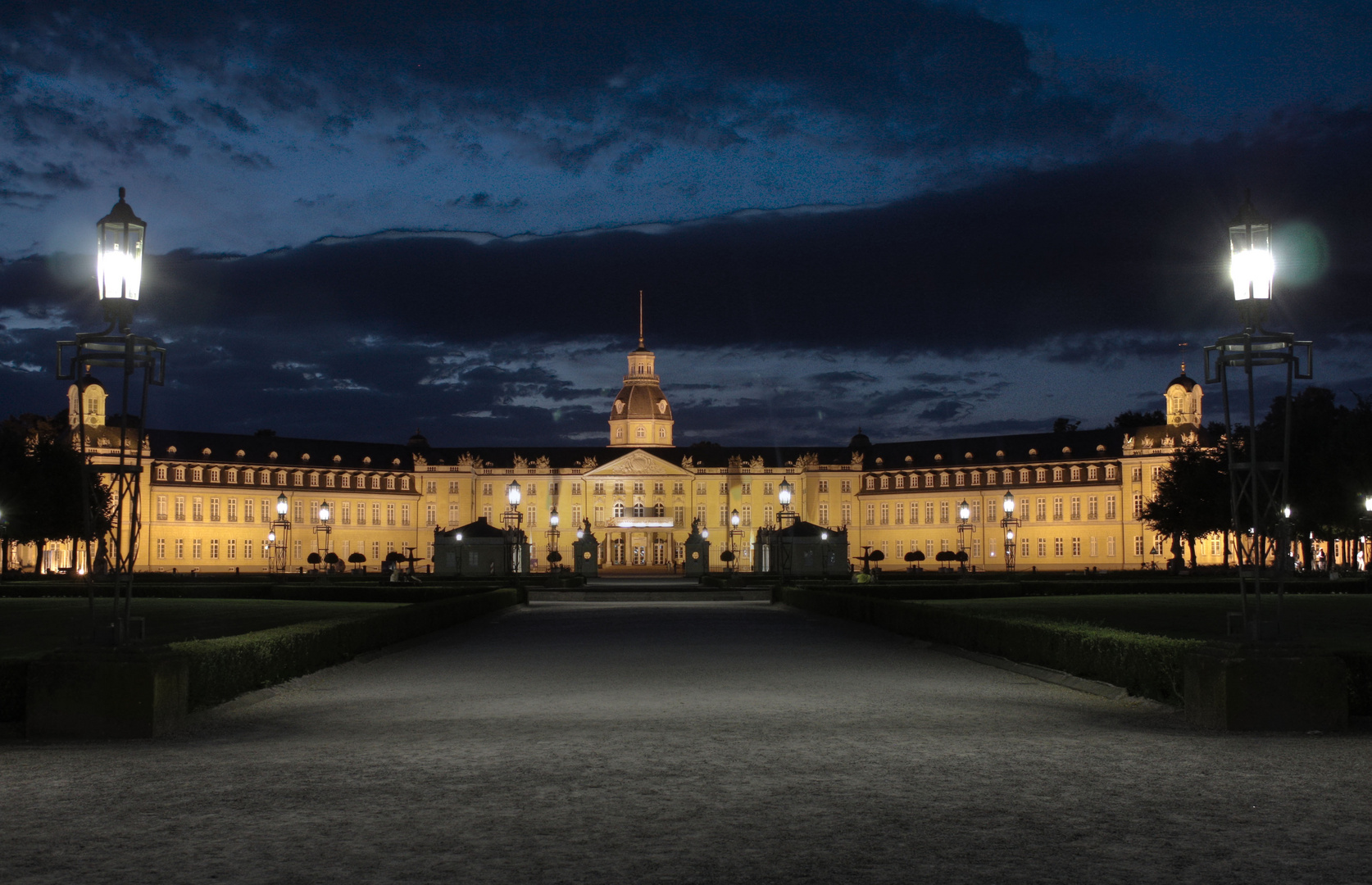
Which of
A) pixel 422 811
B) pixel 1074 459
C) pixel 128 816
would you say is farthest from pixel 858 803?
pixel 1074 459

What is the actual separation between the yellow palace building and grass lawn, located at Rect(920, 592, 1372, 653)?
6890 centimetres

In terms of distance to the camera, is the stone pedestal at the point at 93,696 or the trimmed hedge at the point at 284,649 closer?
the stone pedestal at the point at 93,696

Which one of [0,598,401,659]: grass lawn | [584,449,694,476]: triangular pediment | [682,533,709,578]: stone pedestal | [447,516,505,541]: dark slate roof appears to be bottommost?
[0,598,401,659]: grass lawn

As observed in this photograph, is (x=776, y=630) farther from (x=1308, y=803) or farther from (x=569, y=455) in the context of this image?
(x=569, y=455)

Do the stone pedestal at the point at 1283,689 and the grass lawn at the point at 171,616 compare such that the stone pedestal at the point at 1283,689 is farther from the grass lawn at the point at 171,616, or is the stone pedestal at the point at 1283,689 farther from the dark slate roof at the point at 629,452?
the dark slate roof at the point at 629,452

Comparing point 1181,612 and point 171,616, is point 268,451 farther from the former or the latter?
point 1181,612

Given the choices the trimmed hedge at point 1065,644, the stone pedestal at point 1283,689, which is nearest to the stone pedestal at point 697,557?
the trimmed hedge at point 1065,644

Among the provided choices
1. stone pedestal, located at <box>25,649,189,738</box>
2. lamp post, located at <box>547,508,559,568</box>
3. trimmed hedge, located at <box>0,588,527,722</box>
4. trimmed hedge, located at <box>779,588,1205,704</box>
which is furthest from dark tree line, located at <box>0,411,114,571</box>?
stone pedestal, located at <box>25,649,189,738</box>

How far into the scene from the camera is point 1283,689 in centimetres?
1354

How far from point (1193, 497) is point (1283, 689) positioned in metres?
68.6

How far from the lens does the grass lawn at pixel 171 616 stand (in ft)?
85.5

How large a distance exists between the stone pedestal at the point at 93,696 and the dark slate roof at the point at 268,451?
115464 mm

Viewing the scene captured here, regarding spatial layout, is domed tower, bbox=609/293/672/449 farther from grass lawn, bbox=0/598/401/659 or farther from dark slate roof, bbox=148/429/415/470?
grass lawn, bbox=0/598/401/659

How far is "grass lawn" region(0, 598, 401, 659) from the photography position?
2606 centimetres
